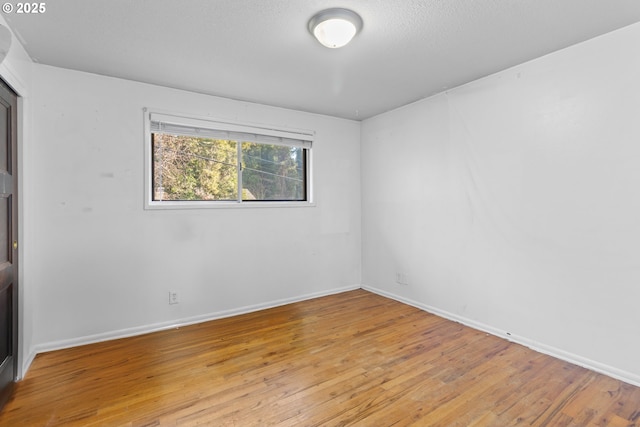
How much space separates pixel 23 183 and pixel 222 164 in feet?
5.38

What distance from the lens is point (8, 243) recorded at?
2.00 meters

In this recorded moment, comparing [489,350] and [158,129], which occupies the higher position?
[158,129]

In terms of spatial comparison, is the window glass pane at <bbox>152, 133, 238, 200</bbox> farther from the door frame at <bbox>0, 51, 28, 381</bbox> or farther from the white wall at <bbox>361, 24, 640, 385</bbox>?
the white wall at <bbox>361, 24, 640, 385</bbox>

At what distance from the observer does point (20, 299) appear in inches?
84.6

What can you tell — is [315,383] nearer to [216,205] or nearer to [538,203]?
[216,205]

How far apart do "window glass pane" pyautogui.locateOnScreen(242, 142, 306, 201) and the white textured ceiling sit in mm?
804

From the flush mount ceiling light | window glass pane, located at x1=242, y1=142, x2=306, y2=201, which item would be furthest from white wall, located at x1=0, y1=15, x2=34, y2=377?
the flush mount ceiling light

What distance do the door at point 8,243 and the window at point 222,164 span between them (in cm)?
97

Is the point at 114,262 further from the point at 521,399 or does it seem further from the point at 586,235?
the point at 586,235

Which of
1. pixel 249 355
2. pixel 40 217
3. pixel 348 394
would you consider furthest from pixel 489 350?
pixel 40 217

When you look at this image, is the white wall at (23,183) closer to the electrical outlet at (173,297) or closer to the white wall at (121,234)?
the white wall at (121,234)

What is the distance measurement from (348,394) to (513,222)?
198cm

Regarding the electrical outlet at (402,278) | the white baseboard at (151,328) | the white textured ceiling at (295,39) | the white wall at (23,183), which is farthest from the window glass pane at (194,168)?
the electrical outlet at (402,278)

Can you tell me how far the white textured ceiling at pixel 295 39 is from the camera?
6.01ft
